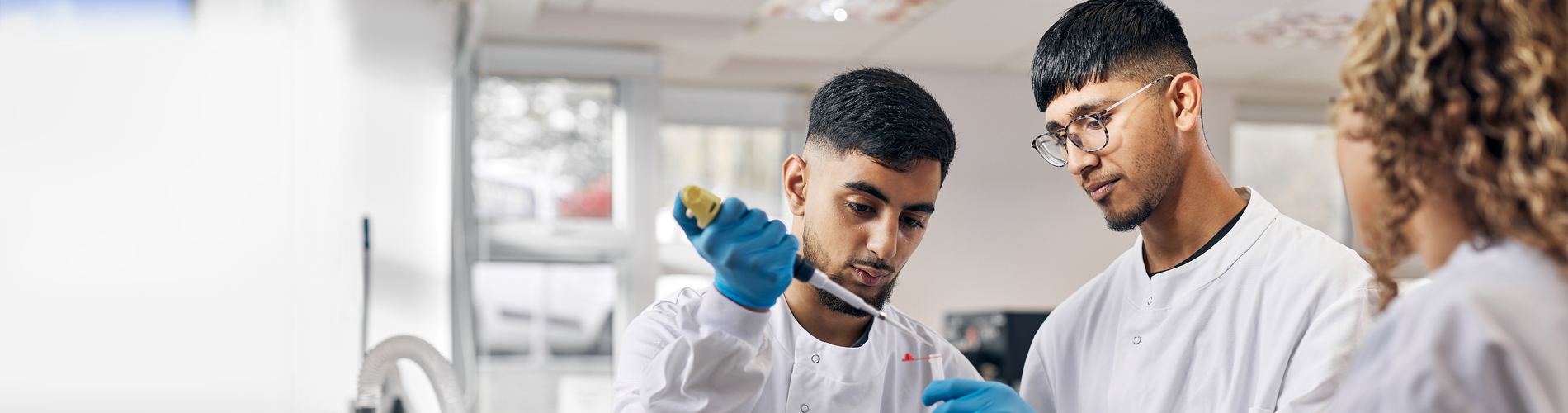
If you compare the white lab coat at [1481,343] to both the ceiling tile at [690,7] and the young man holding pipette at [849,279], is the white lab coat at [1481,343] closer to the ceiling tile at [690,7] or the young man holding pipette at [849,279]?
the young man holding pipette at [849,279]

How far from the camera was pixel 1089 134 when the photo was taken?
1396 millimetres

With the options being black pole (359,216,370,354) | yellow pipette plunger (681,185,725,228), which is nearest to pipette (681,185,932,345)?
Answer: yellow pipette plunger (681,185,725,228)

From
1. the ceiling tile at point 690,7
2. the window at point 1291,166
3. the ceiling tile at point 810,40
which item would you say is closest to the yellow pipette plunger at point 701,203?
the ceiling tile at point 690,7

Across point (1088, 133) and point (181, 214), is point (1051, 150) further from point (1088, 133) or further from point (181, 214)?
point (181, 214)

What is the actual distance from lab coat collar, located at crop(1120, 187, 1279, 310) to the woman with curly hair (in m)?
0.58

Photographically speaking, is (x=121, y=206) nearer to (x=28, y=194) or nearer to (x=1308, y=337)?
(x=28, y=194)

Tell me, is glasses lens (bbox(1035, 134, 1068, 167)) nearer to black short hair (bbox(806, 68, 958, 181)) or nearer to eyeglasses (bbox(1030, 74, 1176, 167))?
eyeglasses (bbox(1030, 74, 1176, 167))

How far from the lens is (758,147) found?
5352mm

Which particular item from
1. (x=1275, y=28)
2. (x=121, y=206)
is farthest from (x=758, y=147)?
(x=121, y=206)

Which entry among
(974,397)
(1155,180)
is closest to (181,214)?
(974,397)

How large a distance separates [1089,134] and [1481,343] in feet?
2.51

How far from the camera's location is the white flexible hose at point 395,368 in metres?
1.65

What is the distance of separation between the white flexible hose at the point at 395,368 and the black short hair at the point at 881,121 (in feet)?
2.66

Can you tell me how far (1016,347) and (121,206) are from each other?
298 cm
